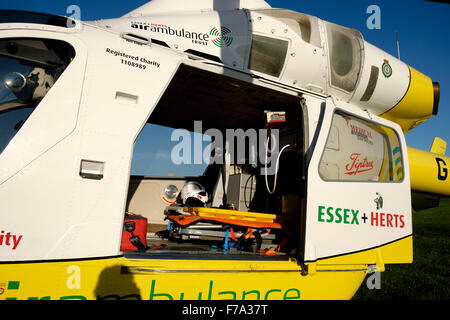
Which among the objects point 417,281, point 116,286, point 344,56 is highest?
point 344,56

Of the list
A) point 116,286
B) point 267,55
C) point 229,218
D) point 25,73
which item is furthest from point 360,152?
point 25,73

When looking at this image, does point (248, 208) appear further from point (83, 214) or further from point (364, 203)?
point (83, 214)

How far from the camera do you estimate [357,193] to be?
3.64m

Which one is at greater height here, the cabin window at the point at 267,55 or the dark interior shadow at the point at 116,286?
the cabin window at the point at 267,55

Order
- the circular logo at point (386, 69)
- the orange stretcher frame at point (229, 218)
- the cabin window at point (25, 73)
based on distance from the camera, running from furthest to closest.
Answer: the circular logo at point (386, 69)
the orange stretcher frame at point (229, 218)
the cabin window at point (25, 73)

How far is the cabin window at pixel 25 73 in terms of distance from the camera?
7.89ft

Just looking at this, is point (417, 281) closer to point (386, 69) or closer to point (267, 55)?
point (386, 69)

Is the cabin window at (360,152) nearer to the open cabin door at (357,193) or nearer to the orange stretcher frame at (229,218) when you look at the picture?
the open cabin door at (357,193)

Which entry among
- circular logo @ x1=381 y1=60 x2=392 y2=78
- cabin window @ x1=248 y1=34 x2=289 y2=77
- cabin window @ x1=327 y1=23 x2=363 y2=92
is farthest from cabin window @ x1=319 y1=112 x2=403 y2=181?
cabin window @ x1=248 y1=34 x2=289 y2=77

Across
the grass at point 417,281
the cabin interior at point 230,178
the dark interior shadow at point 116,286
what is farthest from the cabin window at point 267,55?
the grass at point 417,281

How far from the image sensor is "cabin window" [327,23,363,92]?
13.1ft

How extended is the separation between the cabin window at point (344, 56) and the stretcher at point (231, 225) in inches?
76.8

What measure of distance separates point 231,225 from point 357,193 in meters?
1.55

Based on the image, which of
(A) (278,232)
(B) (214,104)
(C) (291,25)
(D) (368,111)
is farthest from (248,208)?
(C) (291,25)
